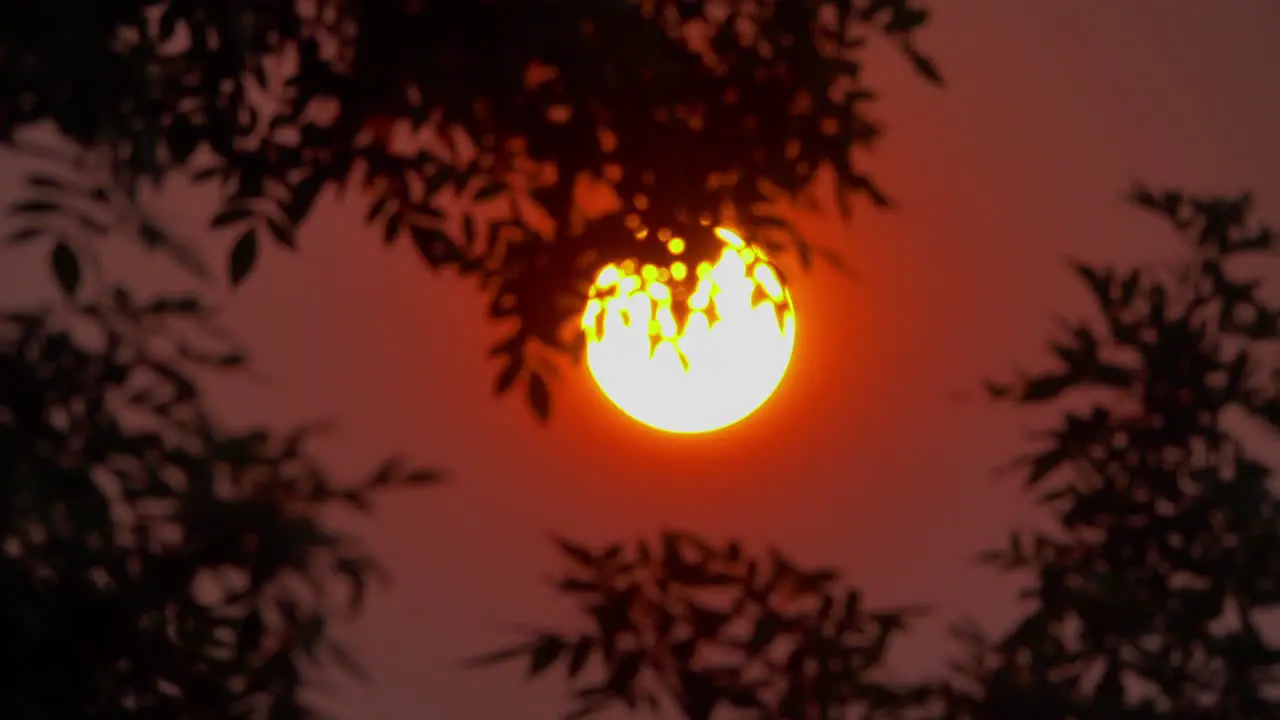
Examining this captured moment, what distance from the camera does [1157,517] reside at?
5.64ft

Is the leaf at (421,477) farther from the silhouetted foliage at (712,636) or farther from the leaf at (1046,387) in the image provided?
the leaf at (1046,387)

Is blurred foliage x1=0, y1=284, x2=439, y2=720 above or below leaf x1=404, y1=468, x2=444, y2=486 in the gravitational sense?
below

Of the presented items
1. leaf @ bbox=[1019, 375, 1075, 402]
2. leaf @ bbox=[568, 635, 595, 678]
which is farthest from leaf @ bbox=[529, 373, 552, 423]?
leaf @ bbox=[1019, 375, 1075, 402]

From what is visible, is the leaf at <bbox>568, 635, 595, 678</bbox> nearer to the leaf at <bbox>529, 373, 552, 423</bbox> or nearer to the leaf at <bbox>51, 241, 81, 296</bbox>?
the leaf at <bbox>529, 373, 552, 423</bbox>

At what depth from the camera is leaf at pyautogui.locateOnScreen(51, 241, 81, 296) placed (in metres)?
1.15

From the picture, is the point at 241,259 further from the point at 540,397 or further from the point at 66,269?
the point at 540,397

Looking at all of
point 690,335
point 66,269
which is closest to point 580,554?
point 690,335

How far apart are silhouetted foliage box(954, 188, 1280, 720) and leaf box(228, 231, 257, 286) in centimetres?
86

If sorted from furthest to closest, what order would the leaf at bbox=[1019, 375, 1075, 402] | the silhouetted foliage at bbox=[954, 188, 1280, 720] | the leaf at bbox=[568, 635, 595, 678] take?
the leaf at bbox=[1019, 375, 1075, 402] < the silhouetted foliage at bbox=[954, 188, 1280, 720] < the leaf at bbox=[568, 635, 595, 678]

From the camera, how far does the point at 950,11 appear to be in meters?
3.00

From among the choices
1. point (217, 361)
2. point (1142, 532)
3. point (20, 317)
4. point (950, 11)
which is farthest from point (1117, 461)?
point (950, 11)

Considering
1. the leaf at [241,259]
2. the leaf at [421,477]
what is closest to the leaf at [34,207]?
the leaf at [241,259]

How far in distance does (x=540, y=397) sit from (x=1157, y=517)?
759mm

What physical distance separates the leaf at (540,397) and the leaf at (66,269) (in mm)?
428
